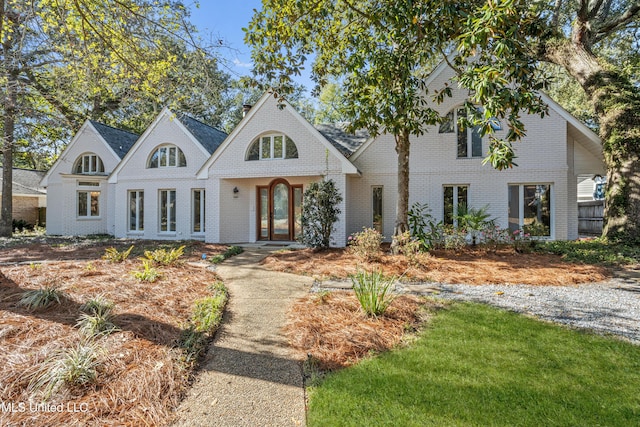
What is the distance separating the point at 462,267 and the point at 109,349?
7.27 metres

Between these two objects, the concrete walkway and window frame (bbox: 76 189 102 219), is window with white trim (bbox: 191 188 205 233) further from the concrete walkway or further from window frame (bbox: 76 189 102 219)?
the concrete walkway

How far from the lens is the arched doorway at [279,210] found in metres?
13.5

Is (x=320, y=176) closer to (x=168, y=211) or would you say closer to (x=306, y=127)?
(x=306, y=127)

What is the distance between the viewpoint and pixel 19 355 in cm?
311

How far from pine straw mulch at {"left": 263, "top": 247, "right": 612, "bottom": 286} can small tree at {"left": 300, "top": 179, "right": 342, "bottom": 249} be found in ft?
3.26

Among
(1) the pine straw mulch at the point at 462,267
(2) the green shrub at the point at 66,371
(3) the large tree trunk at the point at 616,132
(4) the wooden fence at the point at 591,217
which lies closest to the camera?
(2) the green shrub at the point at 66,371

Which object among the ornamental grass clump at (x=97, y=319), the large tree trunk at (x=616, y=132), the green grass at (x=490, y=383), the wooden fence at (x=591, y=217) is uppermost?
the large tree trunk at (x=616, y=132)

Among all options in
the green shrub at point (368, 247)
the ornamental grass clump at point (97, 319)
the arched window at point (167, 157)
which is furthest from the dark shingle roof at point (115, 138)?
the ornamental grass clump at point (97, 319)

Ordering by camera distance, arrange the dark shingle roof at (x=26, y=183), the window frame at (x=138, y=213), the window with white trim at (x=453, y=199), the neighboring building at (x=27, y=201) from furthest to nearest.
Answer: the dark shingle roof at (x=26, y=183)
the neighboring building at (x=27, y=201)
the window frame at (x=138, y=213)
the window with white trim at (x=453, y=199)

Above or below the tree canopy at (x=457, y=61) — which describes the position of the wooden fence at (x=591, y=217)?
below

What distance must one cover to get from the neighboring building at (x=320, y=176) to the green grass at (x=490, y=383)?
8192 millimetres

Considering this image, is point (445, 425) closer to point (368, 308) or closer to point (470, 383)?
point (470, 383)

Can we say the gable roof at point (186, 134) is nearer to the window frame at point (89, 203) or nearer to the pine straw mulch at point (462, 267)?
the window frame at point (89, 203)

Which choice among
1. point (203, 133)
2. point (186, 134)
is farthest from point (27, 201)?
point (186, 134)
